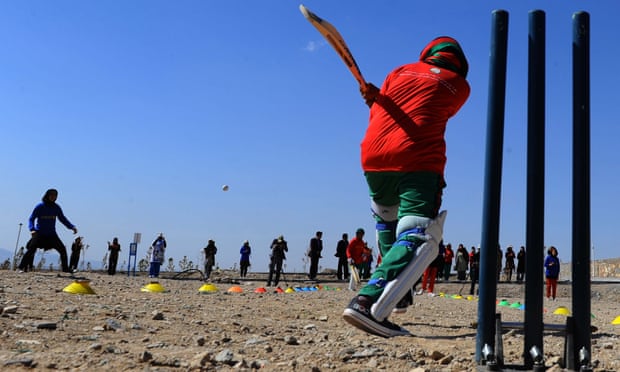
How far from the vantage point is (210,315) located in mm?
4652

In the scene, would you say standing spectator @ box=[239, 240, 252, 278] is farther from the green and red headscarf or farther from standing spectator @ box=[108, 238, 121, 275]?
the green and red headscarf

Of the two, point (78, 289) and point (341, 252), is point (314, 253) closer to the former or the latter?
point (341, 252)

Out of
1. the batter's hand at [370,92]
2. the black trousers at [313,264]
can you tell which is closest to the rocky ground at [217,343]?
the batter's hand at [370,92]

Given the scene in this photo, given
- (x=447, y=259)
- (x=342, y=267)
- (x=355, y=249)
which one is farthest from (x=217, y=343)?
(x=447, y=259)

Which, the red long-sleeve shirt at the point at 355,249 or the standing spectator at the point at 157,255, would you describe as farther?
the standing spectator at the point at 157,255

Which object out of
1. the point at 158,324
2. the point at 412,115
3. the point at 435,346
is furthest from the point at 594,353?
the point at 158,324

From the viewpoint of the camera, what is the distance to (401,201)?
11.7ft

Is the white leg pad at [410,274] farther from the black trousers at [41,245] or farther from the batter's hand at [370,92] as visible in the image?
the black trousers at [41,245]

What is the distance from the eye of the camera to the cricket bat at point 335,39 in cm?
368

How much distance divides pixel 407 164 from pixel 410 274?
0.67 meters

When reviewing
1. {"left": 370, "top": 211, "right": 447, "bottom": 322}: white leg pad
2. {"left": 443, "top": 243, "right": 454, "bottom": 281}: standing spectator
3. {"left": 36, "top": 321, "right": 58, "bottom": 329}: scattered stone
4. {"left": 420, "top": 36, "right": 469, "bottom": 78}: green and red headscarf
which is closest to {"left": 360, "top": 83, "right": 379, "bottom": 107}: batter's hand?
{"left": 420, "top": 36, "right": 469, "bottom": 78}: green and red headscarf

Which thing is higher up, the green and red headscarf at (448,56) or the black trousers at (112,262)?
the green and red headscarf at (448,56)

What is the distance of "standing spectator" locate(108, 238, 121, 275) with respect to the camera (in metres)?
19.8

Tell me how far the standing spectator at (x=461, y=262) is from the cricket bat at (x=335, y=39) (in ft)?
58.7
